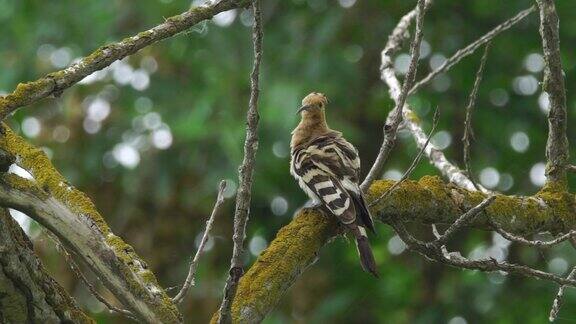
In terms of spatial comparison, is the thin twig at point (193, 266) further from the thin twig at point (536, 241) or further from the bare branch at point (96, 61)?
Result: the thin twig at point (536, 241)

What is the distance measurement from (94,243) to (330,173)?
2.17 metres

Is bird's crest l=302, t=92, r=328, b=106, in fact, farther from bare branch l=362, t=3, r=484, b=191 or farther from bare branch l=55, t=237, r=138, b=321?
bare branch l=55, t=237, r=138, b=321

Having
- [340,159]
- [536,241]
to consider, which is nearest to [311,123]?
[340,159]

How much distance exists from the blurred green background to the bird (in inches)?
95.7

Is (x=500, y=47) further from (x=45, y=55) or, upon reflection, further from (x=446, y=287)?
(x=45, y=55)

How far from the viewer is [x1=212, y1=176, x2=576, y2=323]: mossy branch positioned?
351 centimetres

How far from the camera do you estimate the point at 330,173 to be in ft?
16.5

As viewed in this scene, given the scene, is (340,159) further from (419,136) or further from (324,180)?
(419,136)

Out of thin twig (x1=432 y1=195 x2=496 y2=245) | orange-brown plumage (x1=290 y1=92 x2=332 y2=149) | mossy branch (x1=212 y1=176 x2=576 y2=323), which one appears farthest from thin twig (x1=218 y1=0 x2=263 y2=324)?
orange-brown plumage (x1=290 y1=92 x2=332 y2=149)

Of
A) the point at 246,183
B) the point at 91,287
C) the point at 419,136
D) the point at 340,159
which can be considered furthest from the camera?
the point at 340,159

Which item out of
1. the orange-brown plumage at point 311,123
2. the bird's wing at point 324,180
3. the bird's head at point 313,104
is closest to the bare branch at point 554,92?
the bird's wing at point 324,180

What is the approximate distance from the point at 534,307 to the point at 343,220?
630cm

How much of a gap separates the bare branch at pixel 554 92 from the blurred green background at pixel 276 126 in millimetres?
4105

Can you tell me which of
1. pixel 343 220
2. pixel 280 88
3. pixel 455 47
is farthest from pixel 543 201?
pixel 455 47
